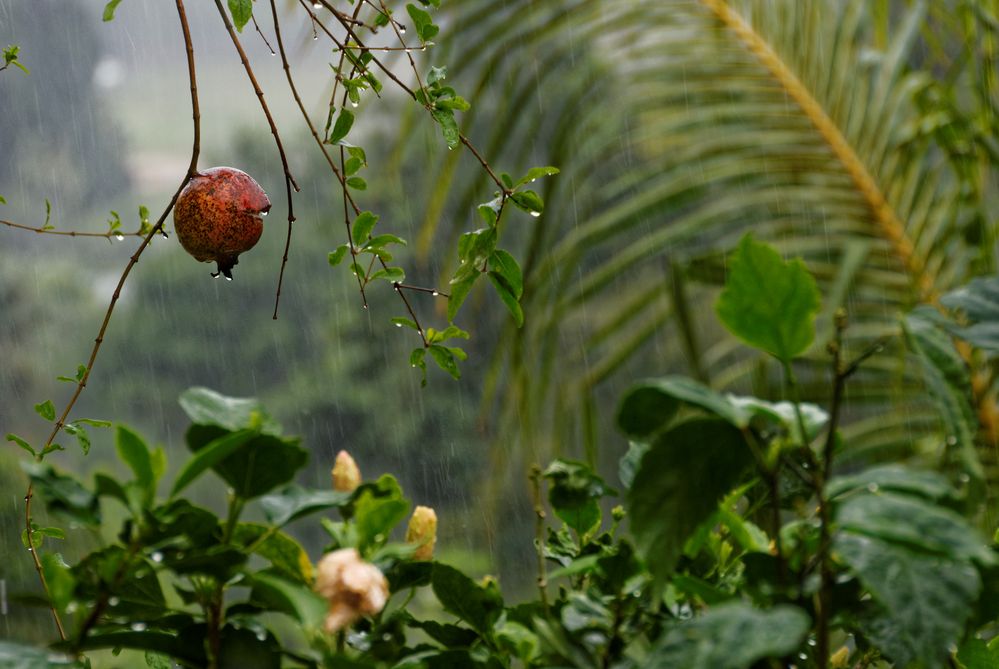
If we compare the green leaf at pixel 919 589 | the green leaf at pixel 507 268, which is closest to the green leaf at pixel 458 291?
the green leaf at pixel 507 268

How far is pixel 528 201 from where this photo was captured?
447mm

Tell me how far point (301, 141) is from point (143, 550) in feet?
17.0

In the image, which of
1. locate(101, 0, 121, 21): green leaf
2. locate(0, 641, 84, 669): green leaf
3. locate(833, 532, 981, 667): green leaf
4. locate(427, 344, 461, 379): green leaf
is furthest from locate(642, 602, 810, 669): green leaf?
locate(101, 0, 121, 21): green leaf

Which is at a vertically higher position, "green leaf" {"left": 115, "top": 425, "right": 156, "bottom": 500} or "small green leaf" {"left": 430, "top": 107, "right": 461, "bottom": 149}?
"small green leaf" {"left": 430, "top": 107, "right": 461, "bottom": 149}

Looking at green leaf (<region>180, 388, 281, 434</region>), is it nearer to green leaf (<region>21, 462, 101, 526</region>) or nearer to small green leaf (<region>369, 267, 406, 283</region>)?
green leaf (<region>21, 462, 101, 526</region>)

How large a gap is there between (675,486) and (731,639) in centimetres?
5

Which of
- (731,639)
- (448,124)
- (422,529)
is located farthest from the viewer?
(448,124)

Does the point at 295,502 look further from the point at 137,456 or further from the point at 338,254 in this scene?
the point at 338,254

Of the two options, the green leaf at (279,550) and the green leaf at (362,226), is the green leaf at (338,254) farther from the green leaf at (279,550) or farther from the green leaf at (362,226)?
the green leaf at (279,550)

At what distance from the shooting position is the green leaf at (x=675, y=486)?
0.24m

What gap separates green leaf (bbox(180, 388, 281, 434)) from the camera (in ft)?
0.83

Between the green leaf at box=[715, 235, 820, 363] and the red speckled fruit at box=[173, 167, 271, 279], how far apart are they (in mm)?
281

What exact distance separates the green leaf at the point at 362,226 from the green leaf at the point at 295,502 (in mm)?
182

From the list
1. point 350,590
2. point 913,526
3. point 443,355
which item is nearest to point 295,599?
point 350,590
